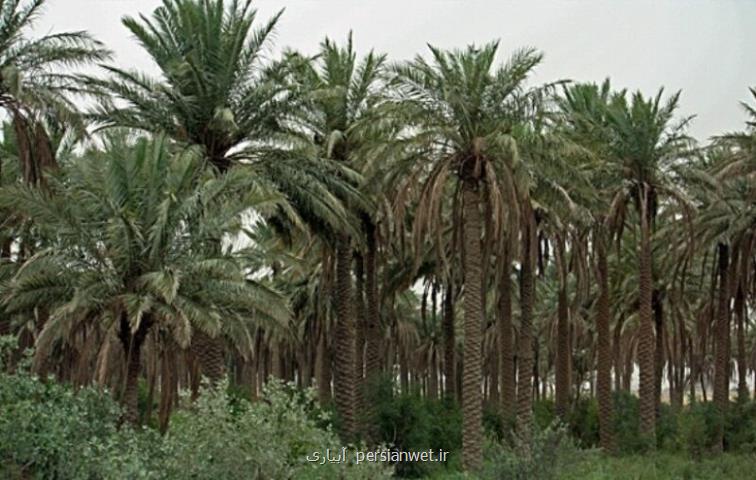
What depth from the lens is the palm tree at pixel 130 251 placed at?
57.9ft

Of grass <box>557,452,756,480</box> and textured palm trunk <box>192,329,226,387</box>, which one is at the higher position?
textured palm trunk <box>192,329,226,387</box>

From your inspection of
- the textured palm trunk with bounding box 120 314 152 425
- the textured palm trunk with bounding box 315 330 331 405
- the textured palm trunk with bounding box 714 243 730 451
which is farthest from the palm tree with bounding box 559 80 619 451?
the textured palm trunk with bounding box 120 314 152 425

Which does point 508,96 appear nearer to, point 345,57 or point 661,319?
point 345,57

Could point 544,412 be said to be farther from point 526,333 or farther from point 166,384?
point 166,384

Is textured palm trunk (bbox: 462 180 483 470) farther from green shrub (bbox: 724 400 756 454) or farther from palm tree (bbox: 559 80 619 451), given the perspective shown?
green shrub (bbox: 724 400 756 454)

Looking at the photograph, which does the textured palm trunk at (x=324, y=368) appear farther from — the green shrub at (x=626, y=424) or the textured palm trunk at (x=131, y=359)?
the textured palm trunk at (x=131, y=359)

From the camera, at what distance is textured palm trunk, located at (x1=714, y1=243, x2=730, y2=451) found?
32188 millimetres

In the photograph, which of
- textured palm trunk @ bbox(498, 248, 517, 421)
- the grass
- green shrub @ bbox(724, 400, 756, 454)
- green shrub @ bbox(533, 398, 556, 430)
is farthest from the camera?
green shrub @ bbox(533, 398, 556, 430)

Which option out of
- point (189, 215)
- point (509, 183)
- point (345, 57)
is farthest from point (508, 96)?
point (189, 215)

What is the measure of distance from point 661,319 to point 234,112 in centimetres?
2219

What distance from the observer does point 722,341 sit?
32188 millimetres

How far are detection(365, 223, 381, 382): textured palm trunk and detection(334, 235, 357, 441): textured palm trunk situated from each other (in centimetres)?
150

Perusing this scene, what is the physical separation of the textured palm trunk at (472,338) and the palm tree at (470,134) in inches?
1.0

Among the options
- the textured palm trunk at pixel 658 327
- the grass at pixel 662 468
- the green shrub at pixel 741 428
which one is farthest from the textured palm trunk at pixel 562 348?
the green shrub at pixel 741 428
